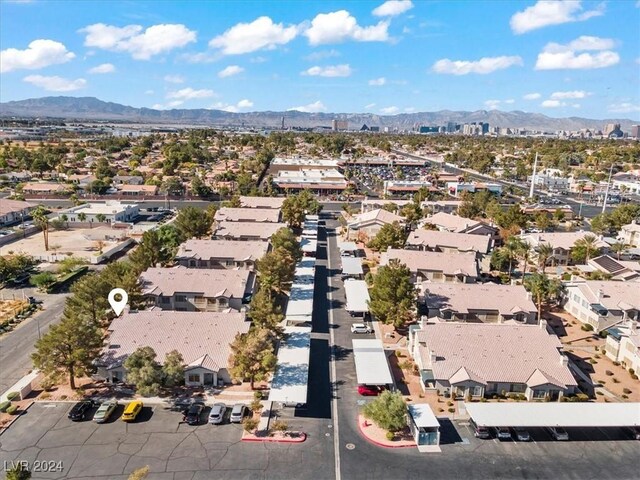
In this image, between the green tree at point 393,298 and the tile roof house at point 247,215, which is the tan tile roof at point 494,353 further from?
the tile roof house at point 247,215

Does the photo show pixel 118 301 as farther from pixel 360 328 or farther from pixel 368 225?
pixel 368 225

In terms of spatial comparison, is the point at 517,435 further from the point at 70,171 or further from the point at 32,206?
the point at 70,171

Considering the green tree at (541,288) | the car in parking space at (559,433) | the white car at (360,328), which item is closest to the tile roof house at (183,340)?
the white car at (360,328)

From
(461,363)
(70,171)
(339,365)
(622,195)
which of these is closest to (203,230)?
(339,365)

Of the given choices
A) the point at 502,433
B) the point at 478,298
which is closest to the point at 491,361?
the point at 502,433

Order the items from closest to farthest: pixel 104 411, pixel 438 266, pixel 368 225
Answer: pixel 104 411 → pixel 438 266 → pixel 368 225
